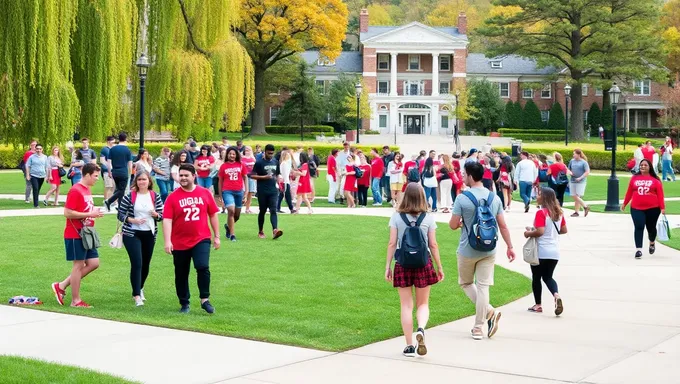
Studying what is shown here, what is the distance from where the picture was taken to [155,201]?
10.8 meters

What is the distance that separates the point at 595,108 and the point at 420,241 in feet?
268

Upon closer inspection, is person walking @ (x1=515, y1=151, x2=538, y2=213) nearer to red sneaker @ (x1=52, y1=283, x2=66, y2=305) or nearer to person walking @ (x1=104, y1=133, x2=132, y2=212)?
person walking @ (x1=104, y1=133, x2=132, y2=212)

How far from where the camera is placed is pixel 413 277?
27.5ft

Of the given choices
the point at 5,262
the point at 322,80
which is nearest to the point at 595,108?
the point at 322,80

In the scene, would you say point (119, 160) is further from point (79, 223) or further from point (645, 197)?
point (645, 197)

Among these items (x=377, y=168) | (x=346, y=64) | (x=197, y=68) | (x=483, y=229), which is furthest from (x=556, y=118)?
(x=483, y=229)

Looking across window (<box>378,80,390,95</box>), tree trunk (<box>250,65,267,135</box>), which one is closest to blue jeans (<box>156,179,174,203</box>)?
tree trunk (<box>250,65,267,135</box>)

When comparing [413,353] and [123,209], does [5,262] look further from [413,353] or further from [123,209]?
[413,353]

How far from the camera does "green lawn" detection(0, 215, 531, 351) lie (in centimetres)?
957

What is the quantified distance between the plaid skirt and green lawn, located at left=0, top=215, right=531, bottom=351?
0.84 metres

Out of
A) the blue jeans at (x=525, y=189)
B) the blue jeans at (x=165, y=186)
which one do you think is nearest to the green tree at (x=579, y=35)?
the blue jeans at (x=525, y=189)

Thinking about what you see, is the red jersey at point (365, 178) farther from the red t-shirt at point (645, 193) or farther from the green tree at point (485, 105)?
the green tree at point (485, 105)

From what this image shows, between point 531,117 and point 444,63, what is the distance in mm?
10780

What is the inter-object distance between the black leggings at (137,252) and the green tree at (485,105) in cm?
7257
